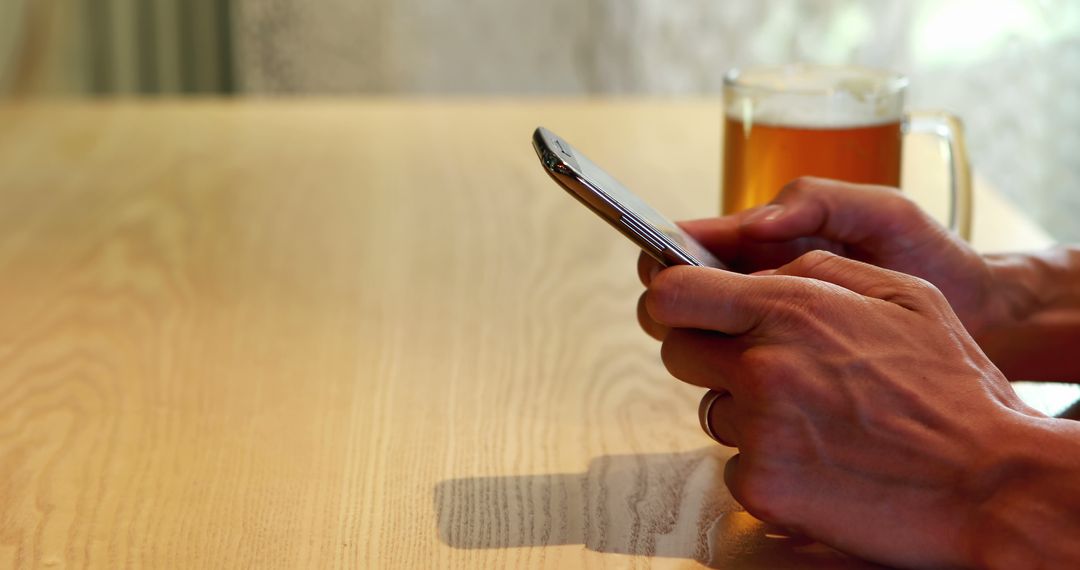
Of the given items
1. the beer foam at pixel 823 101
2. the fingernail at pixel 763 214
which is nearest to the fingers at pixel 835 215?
the fingernail at pixel 763 214

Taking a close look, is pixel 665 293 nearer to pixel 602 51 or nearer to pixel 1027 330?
pixel 1027 330

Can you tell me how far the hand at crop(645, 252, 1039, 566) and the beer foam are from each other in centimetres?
28

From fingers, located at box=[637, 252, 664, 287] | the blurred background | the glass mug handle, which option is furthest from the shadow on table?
the blurred background

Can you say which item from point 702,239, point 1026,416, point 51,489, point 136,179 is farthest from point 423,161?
point 1026,416

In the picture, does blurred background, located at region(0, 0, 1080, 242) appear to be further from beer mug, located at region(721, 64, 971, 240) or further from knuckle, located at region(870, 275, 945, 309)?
knuckle, located at region(870, 275, 945, 309)

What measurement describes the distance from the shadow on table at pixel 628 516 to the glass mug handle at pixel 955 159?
37cm

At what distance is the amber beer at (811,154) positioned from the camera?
2.53 feet

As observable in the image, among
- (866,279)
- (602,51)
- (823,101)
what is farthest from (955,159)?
(602,51)

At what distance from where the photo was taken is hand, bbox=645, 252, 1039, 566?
1.58ft

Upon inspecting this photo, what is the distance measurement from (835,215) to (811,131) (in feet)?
0.38

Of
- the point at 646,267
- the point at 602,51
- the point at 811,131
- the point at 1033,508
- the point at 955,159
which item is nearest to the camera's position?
the point at 1033,508

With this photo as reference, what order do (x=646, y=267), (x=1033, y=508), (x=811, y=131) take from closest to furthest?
(x=1033, y=508) → (x=646, y=267) → (x=811, y=131)

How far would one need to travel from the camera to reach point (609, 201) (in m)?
0.51

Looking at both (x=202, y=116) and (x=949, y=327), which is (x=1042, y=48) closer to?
(x=202, y=116)
